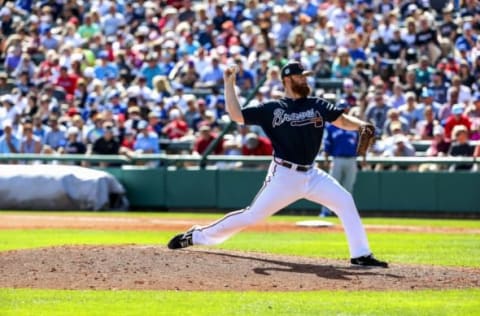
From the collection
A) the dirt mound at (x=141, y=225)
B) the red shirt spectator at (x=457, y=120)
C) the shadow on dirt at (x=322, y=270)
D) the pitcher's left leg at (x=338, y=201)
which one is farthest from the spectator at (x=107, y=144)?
the pitcher's left leg at (x=338, y=201)

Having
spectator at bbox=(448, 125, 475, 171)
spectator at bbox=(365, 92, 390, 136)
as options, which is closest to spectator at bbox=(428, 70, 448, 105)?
spectator at bbox=(365, 92, 390, 136)

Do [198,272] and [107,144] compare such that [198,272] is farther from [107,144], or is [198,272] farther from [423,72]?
[423,72]

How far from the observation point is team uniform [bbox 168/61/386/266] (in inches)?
432

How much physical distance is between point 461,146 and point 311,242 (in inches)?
260

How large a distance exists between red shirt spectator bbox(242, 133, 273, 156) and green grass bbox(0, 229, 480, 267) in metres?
5.22

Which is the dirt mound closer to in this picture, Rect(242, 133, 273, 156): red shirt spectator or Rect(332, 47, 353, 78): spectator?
Rect(242, 133, 273, 156): red shirt spectator

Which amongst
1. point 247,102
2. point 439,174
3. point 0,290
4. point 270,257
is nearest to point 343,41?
point 247,102

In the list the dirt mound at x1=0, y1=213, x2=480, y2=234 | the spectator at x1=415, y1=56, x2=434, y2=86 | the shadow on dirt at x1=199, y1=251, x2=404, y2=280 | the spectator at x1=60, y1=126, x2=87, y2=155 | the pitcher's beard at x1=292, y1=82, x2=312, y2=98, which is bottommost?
the dirt mound at x1=0, y1=213, x2=480, y2=234

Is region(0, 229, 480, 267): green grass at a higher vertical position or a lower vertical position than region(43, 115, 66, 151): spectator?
lower

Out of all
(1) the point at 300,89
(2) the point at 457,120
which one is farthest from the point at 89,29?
(1) the point at 300,89

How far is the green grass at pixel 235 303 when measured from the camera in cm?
857

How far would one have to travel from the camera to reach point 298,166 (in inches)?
433

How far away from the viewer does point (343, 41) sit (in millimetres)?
24109

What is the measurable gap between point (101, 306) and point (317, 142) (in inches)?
124
